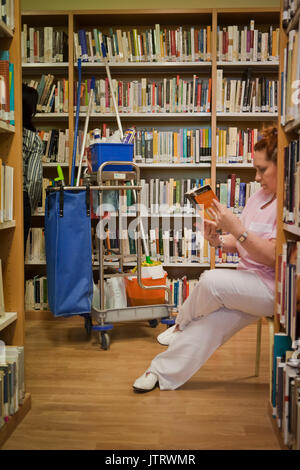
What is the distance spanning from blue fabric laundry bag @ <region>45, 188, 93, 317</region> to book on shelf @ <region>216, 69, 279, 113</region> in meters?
1.42

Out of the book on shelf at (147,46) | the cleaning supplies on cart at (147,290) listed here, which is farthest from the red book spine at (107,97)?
the cleaning supplies on cart at (147,290)

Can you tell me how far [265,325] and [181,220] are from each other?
1034 mm

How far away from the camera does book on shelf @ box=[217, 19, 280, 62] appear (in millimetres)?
3740

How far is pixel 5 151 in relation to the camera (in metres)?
2.06

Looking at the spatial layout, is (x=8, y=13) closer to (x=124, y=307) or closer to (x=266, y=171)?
(x=266, y=171)

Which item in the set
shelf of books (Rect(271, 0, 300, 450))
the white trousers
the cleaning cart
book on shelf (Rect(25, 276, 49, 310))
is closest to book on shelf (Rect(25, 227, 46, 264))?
book on shelf (Rect(25, 276, 49, 310))

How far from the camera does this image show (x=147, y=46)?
3.80 meters

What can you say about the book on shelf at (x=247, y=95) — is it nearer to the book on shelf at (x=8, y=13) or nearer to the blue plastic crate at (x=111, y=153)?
the blue plastic crate at (x=111, y=153)

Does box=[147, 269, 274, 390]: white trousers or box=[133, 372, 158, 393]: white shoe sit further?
box=[133, 372, 158, 393]: white shoe

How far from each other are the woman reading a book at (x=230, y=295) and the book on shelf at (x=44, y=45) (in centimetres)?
212

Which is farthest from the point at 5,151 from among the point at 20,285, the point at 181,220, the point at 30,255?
the point at 181,220

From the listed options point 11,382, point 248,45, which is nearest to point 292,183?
point 11,382

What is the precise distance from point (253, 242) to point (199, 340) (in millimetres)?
504

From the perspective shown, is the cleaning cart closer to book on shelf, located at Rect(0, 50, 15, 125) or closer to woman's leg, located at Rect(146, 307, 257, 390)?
woman's leg, located at Rect(146, 307, 257, 390)
